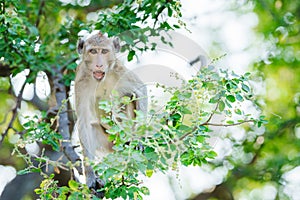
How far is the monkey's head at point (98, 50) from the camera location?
2.35 meters

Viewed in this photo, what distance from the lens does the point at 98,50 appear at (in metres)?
2.37

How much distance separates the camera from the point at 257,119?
1721 mm

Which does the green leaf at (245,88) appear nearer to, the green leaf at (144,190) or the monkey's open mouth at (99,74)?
the green leaf at (144,190)

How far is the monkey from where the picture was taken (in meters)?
2.33

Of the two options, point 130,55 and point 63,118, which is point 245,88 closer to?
point 130,55

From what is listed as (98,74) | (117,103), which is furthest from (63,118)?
(117,103)

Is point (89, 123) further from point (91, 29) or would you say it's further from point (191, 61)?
point (191, 61)

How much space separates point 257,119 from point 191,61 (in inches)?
18.4

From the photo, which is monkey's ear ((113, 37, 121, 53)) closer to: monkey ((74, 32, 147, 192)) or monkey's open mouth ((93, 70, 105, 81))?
monkey ((74, 32, 147, 192))

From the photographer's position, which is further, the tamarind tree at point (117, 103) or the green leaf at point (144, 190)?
the green leaf at point (144, 190)

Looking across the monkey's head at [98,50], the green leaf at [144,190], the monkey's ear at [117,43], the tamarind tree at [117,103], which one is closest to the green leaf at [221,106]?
the tamarind tree at [117,103]

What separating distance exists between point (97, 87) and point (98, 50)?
0.23 meters

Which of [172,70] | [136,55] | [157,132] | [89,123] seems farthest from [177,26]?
[157,132]

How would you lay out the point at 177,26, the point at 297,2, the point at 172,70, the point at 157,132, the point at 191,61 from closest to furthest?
the point at 157,132 → the point at 172,70 → the point at 191,61 → the point at 177,26 → the point at 297,2
